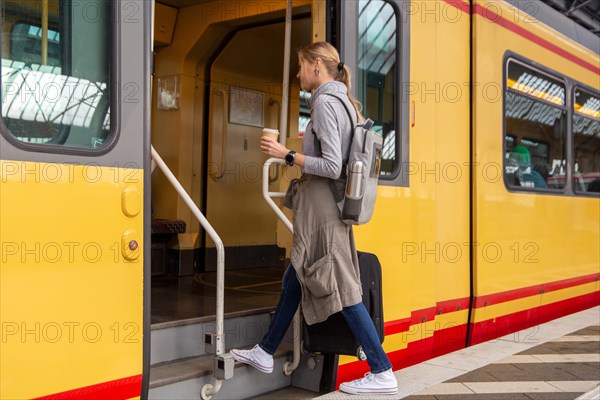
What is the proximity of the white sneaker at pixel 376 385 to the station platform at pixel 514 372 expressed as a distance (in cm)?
3

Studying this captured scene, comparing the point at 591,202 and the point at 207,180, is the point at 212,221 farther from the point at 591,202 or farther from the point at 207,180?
the point at 591,202

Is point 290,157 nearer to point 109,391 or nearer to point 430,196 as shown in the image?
point 109,391

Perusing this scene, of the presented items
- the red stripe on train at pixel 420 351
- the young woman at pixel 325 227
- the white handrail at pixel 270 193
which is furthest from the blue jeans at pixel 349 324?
the red stripe on train at pixel 420 351

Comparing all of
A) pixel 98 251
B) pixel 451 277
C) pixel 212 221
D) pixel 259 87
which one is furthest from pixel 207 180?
pixel 98 251

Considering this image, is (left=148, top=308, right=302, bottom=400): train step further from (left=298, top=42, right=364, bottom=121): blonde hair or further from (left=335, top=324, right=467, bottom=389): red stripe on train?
(left=298, top=42, right=364, bottom=121): blonde hair

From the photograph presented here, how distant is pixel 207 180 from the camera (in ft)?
19.7

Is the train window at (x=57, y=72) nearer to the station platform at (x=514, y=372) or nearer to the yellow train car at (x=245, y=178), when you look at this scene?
the yellow train car at (x=245, y=178)

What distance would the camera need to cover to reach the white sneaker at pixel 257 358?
341cm

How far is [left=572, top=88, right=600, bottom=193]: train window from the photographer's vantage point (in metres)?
6.75

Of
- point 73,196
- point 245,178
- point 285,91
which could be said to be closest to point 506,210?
point 285,91

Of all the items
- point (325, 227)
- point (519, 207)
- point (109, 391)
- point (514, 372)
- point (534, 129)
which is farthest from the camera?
point (534, 129)

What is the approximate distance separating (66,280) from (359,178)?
1348 millimetres

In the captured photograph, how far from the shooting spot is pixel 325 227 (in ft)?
10.8

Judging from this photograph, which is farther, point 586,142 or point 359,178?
point 586,142
